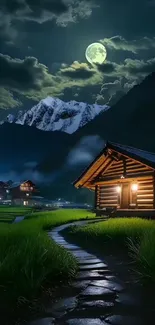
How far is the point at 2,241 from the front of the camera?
803cm

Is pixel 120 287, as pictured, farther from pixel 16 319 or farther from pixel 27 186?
pixel 27 186

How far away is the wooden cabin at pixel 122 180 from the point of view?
22.2 metres

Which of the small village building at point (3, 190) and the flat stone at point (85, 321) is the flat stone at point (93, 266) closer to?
the flat stone at point (85, 321)

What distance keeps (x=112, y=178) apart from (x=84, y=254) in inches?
666

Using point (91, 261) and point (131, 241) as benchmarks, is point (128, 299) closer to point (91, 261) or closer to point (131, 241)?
point (131, 241)

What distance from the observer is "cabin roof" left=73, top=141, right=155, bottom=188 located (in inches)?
837

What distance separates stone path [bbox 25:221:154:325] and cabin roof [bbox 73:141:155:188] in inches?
583

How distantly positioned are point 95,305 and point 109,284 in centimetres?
127

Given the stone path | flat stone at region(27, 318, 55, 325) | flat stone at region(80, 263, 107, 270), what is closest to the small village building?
flat stone at region(80, 263, 107, 270)

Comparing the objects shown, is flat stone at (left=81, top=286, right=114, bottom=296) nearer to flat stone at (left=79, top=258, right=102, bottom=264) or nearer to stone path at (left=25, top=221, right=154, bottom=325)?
stone path at (left=25, top=221, right=154, bottom=325)

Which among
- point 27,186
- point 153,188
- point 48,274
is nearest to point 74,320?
point 48,274

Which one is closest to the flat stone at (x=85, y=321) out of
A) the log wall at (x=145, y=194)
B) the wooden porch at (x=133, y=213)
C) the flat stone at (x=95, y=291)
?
the flat stone at (x=95, y=291)

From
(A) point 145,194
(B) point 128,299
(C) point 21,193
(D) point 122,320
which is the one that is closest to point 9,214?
(A) point 145,194

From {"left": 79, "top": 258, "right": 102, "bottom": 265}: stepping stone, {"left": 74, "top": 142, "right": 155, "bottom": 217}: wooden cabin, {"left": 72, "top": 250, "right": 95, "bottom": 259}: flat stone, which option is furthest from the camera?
{"left": 74, "top": 142, "right": 155, "bottom": 217}: wooden cabin
